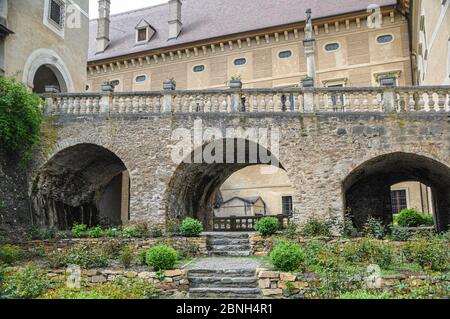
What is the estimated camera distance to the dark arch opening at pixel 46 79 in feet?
70.2

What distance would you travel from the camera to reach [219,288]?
10086 millimetres

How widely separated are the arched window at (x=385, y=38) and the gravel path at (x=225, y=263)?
59.6ft

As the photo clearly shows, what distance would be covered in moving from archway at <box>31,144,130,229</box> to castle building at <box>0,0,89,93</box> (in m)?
2.69

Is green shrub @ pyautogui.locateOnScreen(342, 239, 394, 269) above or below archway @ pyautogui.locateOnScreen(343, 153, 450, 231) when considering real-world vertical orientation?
below

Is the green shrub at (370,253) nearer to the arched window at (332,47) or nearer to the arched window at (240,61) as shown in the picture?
the arched window at (332,47)

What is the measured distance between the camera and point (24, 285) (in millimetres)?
8680

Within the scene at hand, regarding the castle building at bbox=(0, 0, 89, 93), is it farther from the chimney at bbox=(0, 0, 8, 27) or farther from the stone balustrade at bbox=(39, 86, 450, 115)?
the stone balustrade at bbox=(39, 86, 450, 115)

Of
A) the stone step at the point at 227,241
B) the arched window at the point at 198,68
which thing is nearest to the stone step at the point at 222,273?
the stone step at the point at 227,241

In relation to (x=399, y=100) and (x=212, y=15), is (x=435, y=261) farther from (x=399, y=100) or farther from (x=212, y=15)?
(x=212, y=15)

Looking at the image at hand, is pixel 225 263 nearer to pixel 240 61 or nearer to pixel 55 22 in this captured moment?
pixel 55 22

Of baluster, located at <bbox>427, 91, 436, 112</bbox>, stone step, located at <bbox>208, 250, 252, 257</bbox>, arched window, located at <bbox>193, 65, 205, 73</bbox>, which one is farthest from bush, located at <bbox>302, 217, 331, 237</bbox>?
arched window, located at <bbox>193, 65, 205, 73</bbox>

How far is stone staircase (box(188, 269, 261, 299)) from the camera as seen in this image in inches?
384

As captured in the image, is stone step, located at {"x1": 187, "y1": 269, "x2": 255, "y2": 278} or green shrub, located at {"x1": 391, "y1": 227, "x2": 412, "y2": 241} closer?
stone step, located at {"x1": 187, "y1": 269, "x2": 255, "y2": 278}

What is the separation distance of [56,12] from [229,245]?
14.0 m
